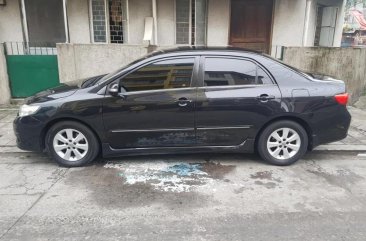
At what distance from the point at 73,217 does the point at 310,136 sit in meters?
3.30

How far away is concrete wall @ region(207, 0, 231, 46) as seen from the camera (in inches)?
380

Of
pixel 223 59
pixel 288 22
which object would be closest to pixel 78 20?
pixel 288 22

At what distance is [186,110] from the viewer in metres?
4.52

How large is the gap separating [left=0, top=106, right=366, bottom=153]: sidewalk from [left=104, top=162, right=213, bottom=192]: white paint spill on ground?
2029 millimetres

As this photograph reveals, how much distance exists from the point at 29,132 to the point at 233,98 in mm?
2795

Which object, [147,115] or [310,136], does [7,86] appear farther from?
[310,136]

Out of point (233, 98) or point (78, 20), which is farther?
point (78, 20)

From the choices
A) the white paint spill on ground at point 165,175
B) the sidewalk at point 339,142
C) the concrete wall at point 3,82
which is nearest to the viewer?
the white paint spill on ground at point 165,175

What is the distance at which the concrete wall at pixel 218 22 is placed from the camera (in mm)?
9664

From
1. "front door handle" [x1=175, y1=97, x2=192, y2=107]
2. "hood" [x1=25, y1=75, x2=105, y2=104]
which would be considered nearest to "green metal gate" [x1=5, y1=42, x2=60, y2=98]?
"hood" [x1=25, y1=75, x2=105, y2=104]

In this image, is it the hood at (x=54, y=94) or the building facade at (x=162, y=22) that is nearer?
the hood at (x=54, y=94)

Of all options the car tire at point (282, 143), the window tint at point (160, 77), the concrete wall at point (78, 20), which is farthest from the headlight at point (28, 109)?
the concrete wall at point (78, 20)

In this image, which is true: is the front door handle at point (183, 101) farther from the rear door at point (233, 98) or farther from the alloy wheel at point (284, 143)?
the alloy wheel at point (284, 143)

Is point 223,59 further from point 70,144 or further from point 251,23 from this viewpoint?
point 251,23
